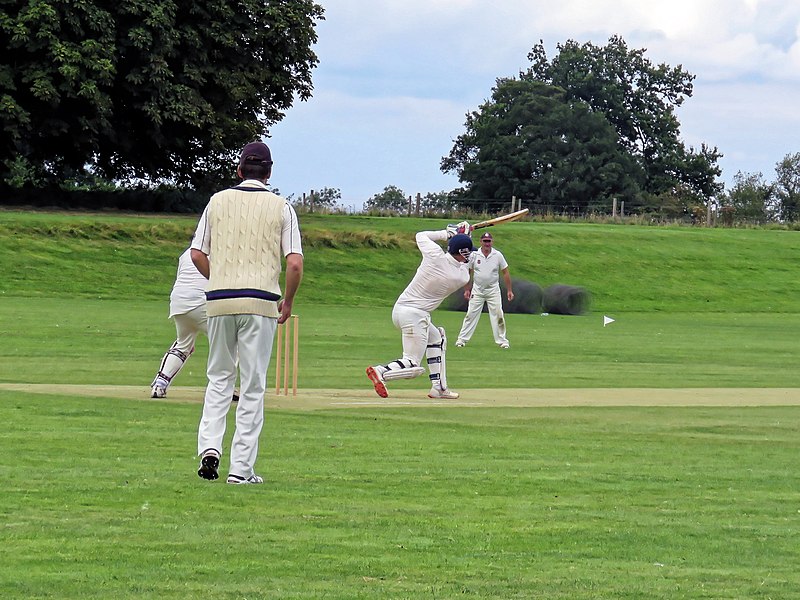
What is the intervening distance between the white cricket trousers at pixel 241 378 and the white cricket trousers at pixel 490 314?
15.9 m

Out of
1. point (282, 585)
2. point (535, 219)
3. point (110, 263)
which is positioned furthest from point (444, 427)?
point (535, 219)

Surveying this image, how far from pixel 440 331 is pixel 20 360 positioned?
19.7 feet

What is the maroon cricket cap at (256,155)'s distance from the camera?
926 centimetres

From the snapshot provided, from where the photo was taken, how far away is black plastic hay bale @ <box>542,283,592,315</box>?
3778 centimetres

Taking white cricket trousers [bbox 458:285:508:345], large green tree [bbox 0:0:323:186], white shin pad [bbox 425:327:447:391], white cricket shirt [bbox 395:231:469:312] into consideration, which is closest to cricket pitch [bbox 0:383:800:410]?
white shin pad [bbox 425:327:447:391]

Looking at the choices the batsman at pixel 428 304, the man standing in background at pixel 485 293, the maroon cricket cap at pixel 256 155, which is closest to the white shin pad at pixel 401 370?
the batsman at pixel 428 304

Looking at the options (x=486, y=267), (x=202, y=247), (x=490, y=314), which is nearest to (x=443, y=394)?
(x=202, y=247)

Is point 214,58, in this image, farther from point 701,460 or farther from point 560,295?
point 701,460

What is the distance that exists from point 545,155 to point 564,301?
61.5 metres

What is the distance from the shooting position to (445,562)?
6.80 metres

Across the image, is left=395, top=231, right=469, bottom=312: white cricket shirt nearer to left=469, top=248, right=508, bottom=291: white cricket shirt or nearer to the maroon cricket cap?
the maroon cricket cap

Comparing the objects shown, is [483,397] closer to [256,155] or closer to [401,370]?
[401,370]

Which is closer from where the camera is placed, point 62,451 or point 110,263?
point 62,451

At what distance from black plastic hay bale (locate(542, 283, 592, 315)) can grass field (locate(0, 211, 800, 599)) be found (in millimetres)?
11102
